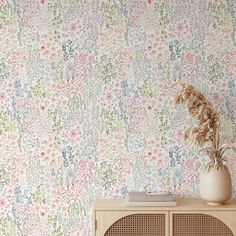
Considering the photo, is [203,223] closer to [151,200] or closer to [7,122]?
[151,200]

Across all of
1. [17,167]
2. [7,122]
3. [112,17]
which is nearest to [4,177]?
[17,167]

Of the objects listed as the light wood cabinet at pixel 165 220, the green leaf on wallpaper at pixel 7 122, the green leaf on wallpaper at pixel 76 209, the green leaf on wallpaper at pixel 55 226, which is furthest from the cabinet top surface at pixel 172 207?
the green leaf on wallpaper at pixel 7 122

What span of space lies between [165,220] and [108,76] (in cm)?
94

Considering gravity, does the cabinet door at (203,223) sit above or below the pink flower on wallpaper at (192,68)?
below

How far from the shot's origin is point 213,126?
318cm

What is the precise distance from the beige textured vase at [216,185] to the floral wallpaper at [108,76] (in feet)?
0.72

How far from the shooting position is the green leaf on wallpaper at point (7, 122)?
3.40 metres

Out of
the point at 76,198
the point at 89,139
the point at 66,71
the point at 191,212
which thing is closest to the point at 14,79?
the point at 66,71

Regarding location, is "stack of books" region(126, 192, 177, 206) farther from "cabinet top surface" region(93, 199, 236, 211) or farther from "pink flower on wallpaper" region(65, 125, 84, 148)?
"pink flower on wallpaper" region(65, 125, 84, 148)

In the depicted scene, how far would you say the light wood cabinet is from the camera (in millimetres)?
3148

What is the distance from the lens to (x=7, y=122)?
341 cm

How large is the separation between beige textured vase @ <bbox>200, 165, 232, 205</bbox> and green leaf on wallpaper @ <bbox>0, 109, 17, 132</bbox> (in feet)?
3.94

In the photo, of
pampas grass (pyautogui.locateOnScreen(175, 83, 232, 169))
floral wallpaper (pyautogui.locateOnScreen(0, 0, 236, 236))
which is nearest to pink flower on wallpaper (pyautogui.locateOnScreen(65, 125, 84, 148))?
floral wallpaper (pyautogui.locateOnScreen(0, 0, 236, 236))

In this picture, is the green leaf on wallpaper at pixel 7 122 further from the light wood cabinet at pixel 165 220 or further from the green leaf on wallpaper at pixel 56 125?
the light wood cabinet at pixel 165 220
